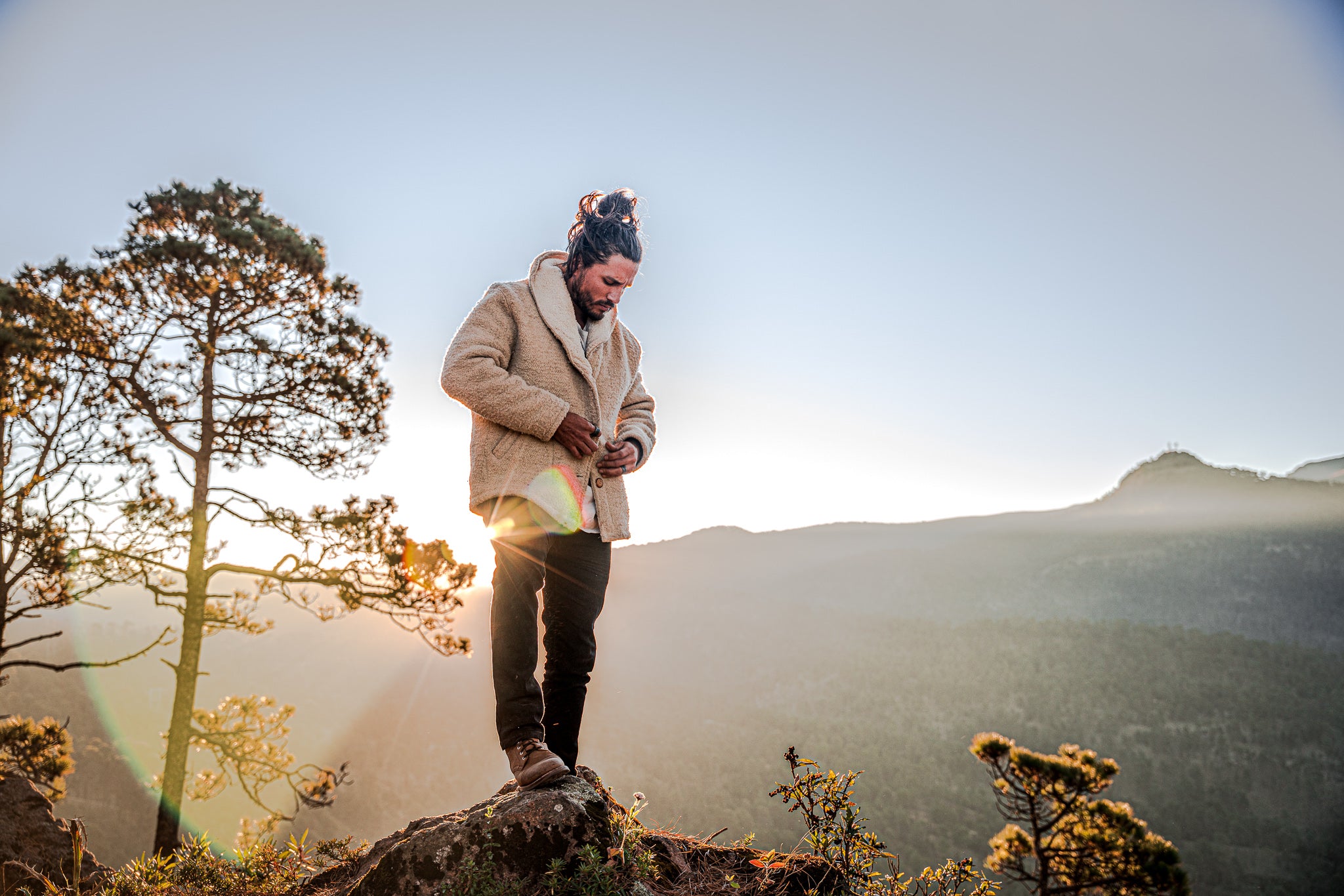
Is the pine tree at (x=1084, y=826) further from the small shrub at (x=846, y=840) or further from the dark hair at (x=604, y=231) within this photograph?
the dark hair at (x=604, y=231)

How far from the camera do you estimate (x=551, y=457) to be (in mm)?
2527

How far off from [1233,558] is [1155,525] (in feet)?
40.1

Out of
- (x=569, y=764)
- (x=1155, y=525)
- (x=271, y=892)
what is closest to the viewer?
(x=271, y=892)

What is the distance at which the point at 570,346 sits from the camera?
8.67ft

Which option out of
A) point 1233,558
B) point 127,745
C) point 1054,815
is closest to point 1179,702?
point 1233,558

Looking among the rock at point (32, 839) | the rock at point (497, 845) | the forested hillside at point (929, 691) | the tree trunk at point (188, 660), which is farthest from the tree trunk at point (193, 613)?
the forested hillside at point (929, 691)

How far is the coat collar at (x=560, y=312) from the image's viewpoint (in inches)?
104

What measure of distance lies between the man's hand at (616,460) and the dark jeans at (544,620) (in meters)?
0.25

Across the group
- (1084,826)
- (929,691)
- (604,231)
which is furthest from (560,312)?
(929,691)

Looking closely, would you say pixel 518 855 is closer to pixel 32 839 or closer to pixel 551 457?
pixel 551 457

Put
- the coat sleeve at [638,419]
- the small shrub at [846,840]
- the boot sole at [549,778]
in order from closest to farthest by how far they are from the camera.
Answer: the boot sole at [549,778] → the small shrub at [846,840] → the coat sleeve at [638,419]

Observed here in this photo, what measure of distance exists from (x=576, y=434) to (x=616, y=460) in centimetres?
24

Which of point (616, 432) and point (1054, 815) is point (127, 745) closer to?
point (1054, 815)

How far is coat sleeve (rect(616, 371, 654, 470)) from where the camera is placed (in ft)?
9.42
